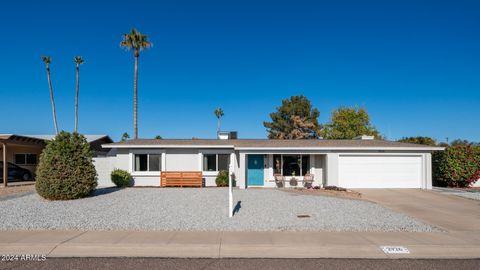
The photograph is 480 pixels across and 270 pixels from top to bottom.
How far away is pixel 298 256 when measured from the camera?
22.0 ft

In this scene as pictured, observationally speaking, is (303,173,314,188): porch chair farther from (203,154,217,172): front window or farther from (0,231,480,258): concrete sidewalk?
(0,231,480,258): concrete sidewalk

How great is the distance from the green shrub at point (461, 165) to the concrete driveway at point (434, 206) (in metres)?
4.00

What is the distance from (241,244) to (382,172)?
1484 cm

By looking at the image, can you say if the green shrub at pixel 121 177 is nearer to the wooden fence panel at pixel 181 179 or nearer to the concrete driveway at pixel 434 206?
the wooden fence panel at pixel 181 179

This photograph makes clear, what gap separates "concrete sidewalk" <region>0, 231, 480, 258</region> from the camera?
6.80 meters

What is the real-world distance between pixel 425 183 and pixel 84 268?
62.4 ft

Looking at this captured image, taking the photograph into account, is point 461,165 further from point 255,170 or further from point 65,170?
point 65,170

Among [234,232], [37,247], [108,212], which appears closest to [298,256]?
[234,232]

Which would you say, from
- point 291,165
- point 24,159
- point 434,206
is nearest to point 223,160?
point 291,165

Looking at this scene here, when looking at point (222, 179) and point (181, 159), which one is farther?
point (181, 159)

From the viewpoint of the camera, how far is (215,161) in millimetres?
20859

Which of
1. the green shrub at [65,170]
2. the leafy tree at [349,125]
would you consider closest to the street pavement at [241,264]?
the green shrub at [65,170]

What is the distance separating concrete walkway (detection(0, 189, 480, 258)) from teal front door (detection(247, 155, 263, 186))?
11.8 m

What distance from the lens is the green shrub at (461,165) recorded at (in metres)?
20.5
